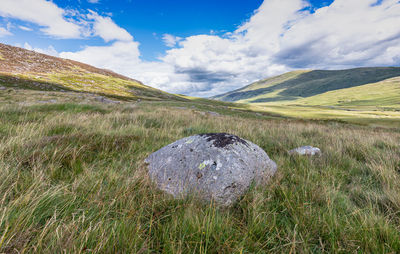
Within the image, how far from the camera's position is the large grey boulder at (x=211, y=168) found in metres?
2.15

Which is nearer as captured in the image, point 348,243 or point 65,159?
point 348,243

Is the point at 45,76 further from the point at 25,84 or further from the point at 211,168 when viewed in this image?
the point at 211,168

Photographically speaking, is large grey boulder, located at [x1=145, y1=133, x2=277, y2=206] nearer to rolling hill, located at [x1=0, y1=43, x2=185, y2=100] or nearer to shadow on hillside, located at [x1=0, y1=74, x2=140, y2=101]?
rolling hill, located at [x1=0, y1=43, x2=185, y2=100]

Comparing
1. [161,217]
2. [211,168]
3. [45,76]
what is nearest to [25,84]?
[45,76]

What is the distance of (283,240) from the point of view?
1.46 meters

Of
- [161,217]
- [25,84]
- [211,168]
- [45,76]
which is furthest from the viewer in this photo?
[45,76]

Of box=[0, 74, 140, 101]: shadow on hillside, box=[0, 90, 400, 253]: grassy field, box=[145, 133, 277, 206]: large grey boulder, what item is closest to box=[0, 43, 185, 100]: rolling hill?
box=[0, 74, 140, 101]: shadow on hillside

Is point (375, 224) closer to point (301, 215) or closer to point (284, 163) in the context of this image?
point (301, 215)

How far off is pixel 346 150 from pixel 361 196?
285 centimetres

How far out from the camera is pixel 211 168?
93.1 inches

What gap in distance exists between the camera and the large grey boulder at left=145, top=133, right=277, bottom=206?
215 centimetres

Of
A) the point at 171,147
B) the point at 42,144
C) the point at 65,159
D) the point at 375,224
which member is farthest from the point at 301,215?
the point at 42,144

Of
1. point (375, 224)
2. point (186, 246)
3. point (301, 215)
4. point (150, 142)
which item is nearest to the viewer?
point (186, 246)

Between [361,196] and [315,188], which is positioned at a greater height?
[315,188]
